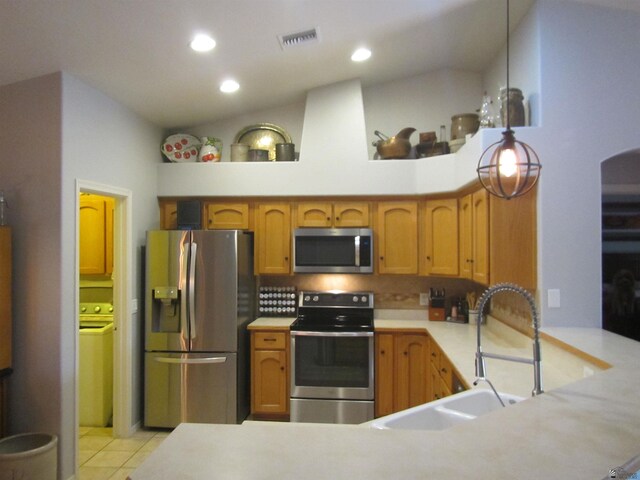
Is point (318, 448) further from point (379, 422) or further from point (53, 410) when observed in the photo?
point (53, 410)

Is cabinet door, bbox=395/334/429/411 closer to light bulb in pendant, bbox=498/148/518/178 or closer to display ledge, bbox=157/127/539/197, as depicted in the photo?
display ledge, bbox=157/127/539/197

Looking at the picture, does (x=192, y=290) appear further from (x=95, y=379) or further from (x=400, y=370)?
(x=400, y=370)

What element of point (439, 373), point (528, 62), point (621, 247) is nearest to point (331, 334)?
point (439, 373)

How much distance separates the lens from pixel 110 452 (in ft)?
10.3

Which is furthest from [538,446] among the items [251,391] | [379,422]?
[251,391]

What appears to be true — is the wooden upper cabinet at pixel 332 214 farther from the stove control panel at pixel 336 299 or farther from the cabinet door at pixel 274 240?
Result: the stove control panel at pixel 336 299

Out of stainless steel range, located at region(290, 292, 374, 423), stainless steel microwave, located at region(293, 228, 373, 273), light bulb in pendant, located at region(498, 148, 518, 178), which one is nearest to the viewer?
light bulb in pendant, located at region(498, 148, 518, 178)

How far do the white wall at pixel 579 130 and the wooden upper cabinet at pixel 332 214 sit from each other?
1631mm

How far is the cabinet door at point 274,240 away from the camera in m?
3.90

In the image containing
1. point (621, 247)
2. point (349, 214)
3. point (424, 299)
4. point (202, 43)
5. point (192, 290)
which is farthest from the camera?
point (424, 299)

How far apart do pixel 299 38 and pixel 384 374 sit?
2.63 meters

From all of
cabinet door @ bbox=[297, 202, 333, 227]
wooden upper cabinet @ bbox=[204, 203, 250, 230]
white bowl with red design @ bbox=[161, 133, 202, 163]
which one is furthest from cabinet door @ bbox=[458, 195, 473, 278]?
white bowl with red design @ bbox=[161, 133, 202, 163]

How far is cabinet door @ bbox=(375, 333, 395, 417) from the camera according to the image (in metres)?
3.53

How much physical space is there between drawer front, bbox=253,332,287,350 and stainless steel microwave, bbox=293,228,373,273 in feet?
1.93
